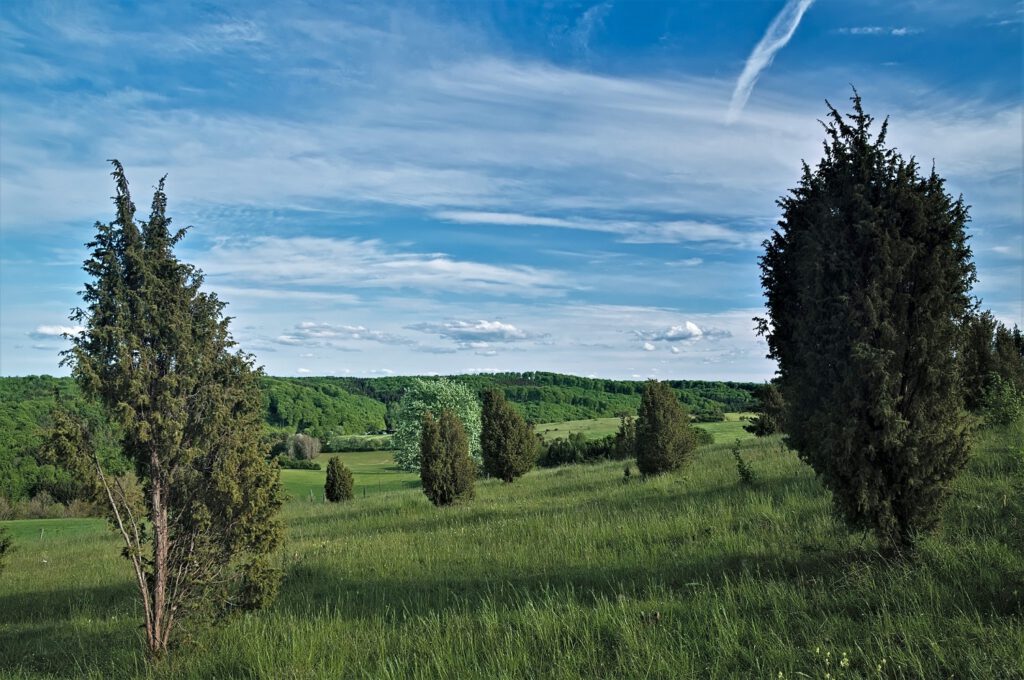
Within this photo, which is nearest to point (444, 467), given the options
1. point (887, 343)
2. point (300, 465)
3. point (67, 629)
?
point (67, 629)

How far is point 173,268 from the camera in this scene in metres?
6.70

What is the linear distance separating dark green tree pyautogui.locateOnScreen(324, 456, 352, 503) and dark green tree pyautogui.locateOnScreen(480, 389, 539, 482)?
8748 millimetres

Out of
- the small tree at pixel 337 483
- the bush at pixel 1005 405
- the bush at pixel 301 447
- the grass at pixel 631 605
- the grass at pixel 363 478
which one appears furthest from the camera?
the bush at pixel 301 447

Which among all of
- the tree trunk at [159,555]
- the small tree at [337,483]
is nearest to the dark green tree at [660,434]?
the tree trunk at [159,555]

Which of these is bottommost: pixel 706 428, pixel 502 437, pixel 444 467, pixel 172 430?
pixel 706 428

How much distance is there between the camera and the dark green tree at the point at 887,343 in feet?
20.4

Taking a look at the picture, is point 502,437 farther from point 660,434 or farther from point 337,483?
point 337,483

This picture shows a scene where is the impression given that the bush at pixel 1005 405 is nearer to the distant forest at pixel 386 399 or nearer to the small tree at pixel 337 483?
the small tree at pixel 337 483

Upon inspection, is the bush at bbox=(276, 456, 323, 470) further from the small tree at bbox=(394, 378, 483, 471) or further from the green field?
the green field

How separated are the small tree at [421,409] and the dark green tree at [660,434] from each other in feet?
110

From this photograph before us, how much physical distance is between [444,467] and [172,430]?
50.9 feet

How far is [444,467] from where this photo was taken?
21234 mm

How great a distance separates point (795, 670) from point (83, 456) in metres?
6.97

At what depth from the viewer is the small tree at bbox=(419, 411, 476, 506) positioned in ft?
69.4
